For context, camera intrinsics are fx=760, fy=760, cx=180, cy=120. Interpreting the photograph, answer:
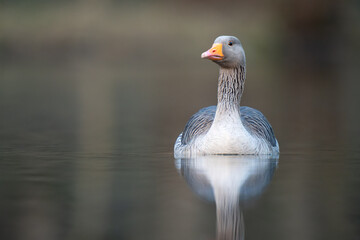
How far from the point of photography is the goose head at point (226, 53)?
416 inches

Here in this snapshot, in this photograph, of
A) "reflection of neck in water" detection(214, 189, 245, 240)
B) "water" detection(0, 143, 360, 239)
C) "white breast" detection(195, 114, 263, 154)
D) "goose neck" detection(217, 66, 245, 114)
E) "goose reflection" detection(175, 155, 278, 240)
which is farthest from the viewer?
"goose neck" detection(217, 66, 245, 114)

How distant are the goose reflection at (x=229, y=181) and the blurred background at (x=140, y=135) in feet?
0.45

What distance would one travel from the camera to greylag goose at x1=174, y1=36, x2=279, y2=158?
10.4m

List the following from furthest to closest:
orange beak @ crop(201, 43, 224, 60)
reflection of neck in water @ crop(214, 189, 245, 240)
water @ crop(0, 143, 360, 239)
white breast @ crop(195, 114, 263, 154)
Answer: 1. orange beak @ crop(201, 43, 224, 60)
2. white breast @ crop(195, 114, 263, 154)
3. water @ crop(0, 143, 360, 239)
4. reflection of neck in water @ crop(214, 189, 245, 240)

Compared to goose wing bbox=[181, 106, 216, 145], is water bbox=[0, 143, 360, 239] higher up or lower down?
lower down

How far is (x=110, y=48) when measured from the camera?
50.2 m

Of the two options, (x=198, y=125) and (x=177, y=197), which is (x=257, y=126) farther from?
(x=177, y=197)

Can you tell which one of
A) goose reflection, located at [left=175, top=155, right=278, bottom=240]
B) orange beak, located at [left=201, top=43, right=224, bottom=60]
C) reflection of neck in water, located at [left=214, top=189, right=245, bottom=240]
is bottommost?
reflection of neck in water, located at [left=214, top=189, right=245, bottom=240]

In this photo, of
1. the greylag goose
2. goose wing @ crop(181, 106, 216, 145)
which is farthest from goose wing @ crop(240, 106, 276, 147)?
goose wing @ crop(181, 106, 216, 145)

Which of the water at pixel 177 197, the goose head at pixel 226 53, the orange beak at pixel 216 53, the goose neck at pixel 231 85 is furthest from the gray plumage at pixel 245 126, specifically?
the orange beak at pixel 216 53

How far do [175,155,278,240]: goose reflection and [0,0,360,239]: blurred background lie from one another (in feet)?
0.45

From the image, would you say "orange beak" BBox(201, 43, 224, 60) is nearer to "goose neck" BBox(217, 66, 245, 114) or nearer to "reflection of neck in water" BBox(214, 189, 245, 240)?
"goose neck" BBox(217, 66, 245, 114)

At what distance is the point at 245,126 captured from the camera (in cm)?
1112

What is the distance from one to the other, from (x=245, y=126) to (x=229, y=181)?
2.76m
